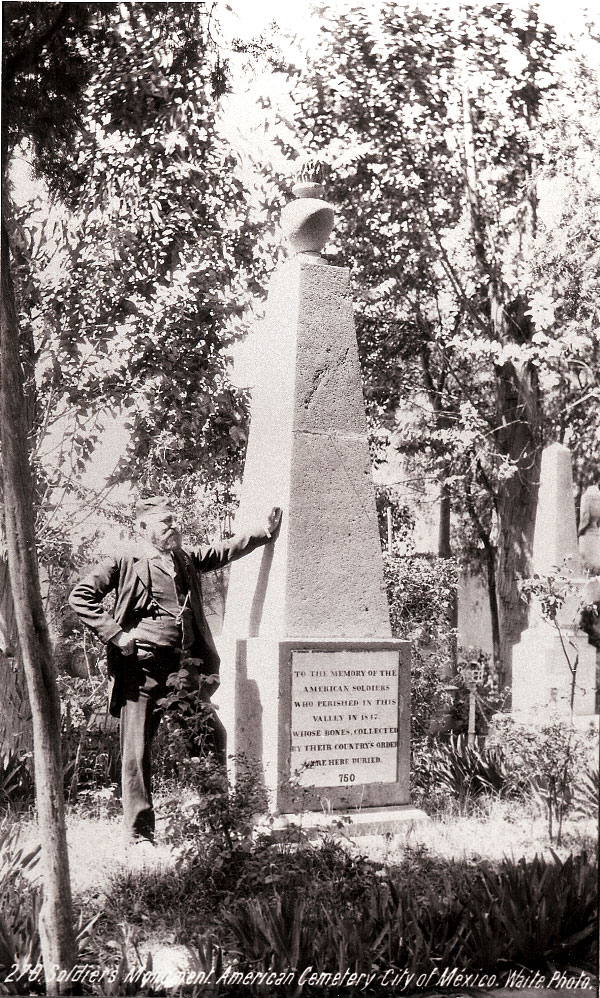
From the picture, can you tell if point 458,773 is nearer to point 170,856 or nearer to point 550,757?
point 550,757

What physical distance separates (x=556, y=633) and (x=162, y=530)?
2.91m

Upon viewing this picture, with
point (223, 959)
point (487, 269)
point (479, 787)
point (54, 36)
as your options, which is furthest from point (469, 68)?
point (223, 959)

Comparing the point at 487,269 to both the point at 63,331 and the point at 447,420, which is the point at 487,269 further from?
the point at 63,331

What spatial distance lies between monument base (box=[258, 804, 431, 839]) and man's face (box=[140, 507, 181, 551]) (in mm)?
1444

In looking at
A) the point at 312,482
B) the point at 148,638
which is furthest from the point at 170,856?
the point at 312,482

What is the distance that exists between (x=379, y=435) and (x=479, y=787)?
10.3 feet

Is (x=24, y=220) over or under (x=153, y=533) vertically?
over

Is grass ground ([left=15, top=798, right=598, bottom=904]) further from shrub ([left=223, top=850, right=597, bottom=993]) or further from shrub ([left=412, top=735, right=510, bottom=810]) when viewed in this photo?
shrub ([left=223, top=850, right=597, bottom=993])

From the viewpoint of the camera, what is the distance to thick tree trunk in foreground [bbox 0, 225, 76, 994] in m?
3.80

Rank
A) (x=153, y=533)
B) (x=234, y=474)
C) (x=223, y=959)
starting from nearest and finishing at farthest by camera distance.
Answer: (x=223, y=959) → (x=153, y=533) → (x=234, y=474)

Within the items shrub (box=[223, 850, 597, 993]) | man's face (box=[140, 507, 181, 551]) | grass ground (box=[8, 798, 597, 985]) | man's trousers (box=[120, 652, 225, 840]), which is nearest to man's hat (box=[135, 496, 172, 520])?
man's face (box=[140, 507, 181, 551])

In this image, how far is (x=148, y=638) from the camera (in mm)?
4961

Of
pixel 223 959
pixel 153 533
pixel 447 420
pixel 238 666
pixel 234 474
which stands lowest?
pixel 223 959

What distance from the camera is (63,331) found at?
20.3ft
